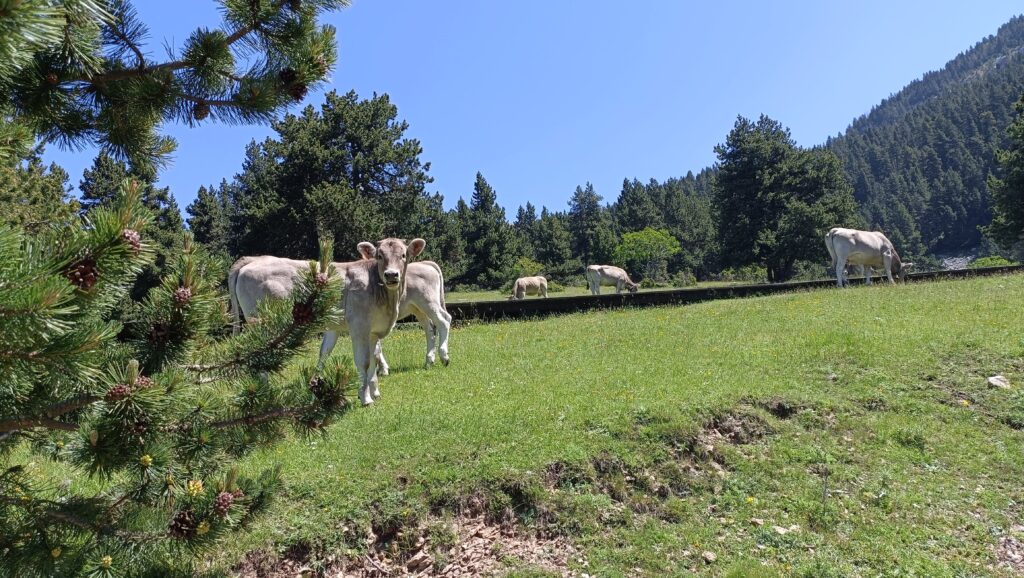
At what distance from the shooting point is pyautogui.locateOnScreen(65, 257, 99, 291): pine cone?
71.7 inches

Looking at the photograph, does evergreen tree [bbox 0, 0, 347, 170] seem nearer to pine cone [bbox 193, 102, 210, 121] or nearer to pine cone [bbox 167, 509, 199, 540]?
pine cone [bbox 193, 102, 210, 121]

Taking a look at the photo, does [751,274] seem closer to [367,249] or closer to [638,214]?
[638,214]

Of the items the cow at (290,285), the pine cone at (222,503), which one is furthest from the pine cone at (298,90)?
the cow at (290,285)

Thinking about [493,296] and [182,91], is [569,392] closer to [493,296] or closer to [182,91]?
[182,91]

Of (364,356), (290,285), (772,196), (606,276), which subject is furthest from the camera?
(772,196)

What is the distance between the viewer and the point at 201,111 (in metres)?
3.68

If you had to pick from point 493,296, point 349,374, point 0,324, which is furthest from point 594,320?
point 493,296

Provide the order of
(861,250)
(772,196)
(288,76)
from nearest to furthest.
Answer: (288,76), (861,250), (772,196)

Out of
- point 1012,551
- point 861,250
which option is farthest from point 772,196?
point 1012,551

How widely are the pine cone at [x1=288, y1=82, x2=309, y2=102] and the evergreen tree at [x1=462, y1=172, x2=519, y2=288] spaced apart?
59.8 meters

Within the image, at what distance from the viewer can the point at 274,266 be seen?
10867 mm

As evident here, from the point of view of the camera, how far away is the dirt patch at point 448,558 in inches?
211

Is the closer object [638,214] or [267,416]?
[267,416]

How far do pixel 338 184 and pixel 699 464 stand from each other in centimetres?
3226
